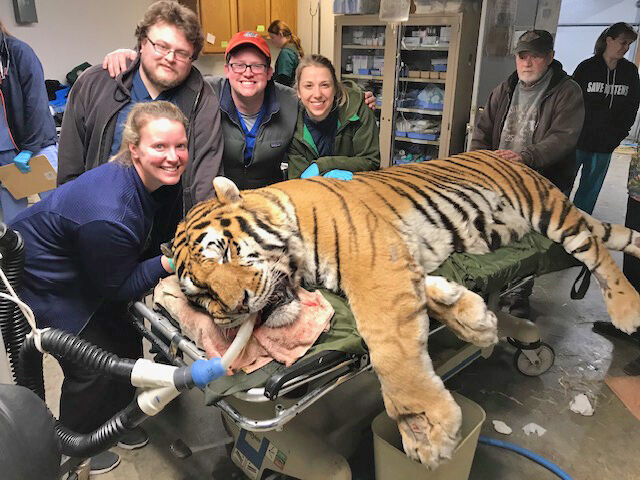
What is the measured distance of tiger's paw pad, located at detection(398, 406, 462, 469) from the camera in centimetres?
144

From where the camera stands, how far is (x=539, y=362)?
264 cm

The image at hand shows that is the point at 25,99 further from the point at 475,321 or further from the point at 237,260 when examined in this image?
the point at 475,321

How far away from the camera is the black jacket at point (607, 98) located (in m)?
3.61

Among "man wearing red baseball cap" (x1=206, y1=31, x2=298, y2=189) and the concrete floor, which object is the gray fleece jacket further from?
"man wearing red baseball cap" (x1=206, y1=31, x2=298, y2=189)

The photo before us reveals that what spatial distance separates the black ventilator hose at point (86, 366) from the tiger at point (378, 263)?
0.28m

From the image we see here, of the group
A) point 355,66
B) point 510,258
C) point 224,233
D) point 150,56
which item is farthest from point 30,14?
point 510,258

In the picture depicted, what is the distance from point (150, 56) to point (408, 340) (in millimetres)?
1526

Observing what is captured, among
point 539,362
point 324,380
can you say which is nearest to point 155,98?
point 324,380

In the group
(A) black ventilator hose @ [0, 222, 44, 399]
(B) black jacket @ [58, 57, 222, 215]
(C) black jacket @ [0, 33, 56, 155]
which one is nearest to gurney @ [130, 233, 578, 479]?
(A) black ventilator hose @ [0, 222, 44, 399]

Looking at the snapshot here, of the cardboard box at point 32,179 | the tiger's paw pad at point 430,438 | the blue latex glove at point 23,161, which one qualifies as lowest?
the tiger's paw pad at point 430,438

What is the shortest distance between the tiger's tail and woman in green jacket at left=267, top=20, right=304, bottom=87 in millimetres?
3576

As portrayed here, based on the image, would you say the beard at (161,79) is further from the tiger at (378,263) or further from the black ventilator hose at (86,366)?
the black ventilator hose at (86,366)

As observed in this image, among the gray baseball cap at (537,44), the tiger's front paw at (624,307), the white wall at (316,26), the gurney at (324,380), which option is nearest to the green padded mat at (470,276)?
the gurney at (324,380)

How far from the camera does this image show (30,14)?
15.7 feet
